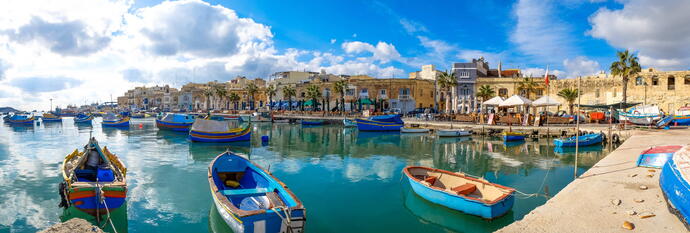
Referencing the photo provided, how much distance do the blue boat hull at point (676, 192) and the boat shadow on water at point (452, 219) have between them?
3.57m

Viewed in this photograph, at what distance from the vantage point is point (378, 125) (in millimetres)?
42406

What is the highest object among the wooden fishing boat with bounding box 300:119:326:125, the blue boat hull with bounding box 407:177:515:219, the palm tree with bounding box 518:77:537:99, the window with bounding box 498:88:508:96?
the palm tree with bounding box 518:77:537:99

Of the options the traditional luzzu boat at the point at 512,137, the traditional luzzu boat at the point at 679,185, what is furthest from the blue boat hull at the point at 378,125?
the traditional luzzu boat at the point at 679,185

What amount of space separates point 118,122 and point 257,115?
2180cm

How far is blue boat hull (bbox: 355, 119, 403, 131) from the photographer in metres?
42.3

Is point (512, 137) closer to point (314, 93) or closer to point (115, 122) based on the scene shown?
point (314, 93)

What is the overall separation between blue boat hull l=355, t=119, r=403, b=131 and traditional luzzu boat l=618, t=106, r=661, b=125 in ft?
72.9

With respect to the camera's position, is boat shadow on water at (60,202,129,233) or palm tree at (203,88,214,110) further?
palm tree at (203,88,214,110)

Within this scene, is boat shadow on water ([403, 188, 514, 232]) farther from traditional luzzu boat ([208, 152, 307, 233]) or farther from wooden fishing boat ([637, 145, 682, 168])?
wooden fishing boat ([637, 145, 682, 168])

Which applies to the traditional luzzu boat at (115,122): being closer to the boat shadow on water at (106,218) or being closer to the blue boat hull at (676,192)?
the boat shadow on water at (106,218)

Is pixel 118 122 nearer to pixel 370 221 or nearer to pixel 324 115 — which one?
pixel 324 115

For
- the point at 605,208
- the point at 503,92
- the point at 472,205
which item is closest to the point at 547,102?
the point at 503,92

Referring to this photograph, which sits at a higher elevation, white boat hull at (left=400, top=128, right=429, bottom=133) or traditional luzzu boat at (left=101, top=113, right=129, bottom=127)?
traditional luzzu boat at (left=101, top=113, right=129, bottom=127)

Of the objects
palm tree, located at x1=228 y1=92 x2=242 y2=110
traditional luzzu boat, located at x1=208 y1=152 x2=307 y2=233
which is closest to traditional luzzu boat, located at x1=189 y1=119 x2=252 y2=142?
traditional luzzu boat, located at x1=208 y1=152 x2=307 y2=233
